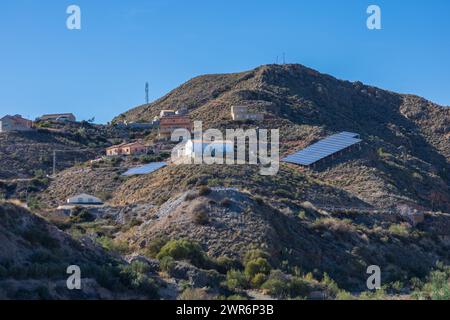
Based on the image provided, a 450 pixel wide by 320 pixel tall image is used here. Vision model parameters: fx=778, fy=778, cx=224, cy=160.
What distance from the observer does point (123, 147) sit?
82.2 metres

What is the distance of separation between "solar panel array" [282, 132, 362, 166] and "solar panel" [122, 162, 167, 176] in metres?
12.3

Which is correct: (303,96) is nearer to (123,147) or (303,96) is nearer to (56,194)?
(123,147)

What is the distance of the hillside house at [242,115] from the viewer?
3516 inches

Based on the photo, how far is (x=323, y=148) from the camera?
78.4 meters

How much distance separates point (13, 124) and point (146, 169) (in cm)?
3151

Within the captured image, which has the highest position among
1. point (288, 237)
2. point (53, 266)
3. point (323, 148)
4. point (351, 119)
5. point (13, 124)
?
point (351, 119)

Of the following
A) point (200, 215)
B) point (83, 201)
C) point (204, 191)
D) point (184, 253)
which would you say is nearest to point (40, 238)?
point (184, 253)

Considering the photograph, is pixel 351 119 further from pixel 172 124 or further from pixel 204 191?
pixel 204 191

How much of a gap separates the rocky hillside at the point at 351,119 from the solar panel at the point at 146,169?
47.2 feet

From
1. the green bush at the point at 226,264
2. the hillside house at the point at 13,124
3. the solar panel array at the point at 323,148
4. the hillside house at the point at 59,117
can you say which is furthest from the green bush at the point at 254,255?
the hillside house at the point at 59,117

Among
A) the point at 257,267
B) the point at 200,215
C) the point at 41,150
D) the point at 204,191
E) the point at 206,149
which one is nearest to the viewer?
the point at 257,267

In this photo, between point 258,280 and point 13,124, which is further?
point 13,124
